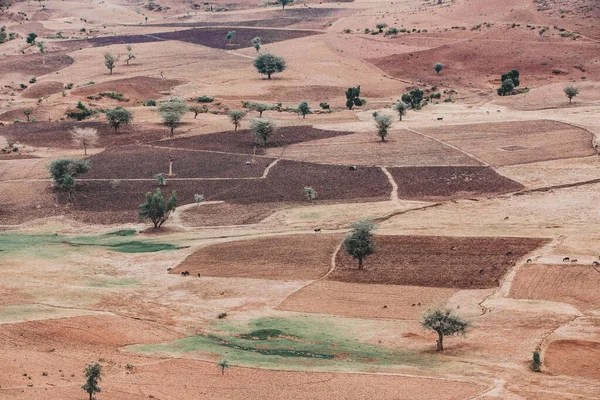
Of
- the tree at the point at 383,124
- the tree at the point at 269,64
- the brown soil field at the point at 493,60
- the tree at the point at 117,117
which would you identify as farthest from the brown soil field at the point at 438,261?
the tree at the point at 269,64

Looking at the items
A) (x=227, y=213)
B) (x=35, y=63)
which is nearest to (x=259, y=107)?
(x=227, y=213)

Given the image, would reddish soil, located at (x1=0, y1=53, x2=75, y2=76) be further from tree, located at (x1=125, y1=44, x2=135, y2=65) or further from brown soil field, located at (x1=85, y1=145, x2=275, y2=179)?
brown soil field, located at (x1=85, y1=145, x2=275, y2=179)

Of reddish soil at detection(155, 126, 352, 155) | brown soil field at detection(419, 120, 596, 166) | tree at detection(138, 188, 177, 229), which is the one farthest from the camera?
reddish soil at detection(155, 126, 352, 155)

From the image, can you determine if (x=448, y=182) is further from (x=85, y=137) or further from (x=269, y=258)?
(x=85, y=137)

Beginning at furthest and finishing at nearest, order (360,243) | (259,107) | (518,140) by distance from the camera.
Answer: (259,107) → (518,140) → (360,243)

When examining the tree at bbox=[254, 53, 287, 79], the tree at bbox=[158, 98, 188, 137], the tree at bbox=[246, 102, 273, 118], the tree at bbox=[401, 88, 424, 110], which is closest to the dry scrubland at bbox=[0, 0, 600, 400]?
the tree at bbox=[246, 102, 273, 118]

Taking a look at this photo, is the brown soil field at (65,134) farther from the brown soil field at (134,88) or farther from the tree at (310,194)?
the tree at (310,194)
